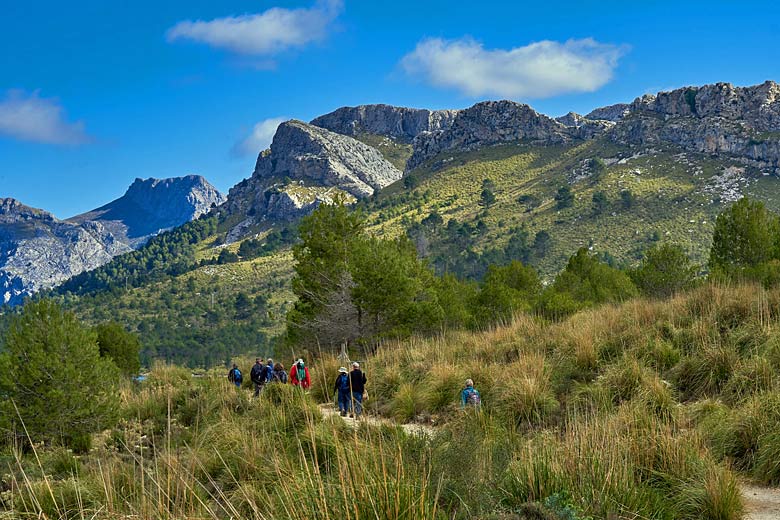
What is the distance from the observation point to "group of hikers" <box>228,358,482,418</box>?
803cm

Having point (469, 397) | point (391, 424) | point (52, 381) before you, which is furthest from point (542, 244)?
point (391, 424)

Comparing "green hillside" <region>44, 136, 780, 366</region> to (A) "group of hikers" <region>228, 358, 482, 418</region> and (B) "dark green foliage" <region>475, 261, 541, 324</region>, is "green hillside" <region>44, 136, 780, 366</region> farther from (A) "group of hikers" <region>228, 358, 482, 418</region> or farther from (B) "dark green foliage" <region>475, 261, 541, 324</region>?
(A) "group of hikers" <region>228, 358, 482, 418</region>

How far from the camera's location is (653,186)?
320 feet

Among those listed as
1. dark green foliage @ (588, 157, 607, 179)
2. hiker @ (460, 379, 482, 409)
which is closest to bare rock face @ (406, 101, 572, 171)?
dark green foliage @ (588, 157, 607, 179)

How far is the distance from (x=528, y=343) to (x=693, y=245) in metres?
76.2

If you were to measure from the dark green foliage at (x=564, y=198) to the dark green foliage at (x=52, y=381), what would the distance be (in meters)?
94.9

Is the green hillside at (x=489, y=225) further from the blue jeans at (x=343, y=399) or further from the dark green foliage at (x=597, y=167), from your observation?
the blue jeans at (x=343, y=399)

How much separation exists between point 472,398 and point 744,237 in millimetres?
30405

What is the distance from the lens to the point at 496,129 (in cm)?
14925

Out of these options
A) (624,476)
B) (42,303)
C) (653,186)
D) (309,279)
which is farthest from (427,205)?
(624,476)

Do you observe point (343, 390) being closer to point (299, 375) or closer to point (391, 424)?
point (299, 375)

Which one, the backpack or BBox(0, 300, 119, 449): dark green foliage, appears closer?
the backpack

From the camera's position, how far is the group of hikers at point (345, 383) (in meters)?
8.03

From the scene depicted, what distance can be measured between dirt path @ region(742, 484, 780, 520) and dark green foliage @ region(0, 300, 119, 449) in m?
13.7
